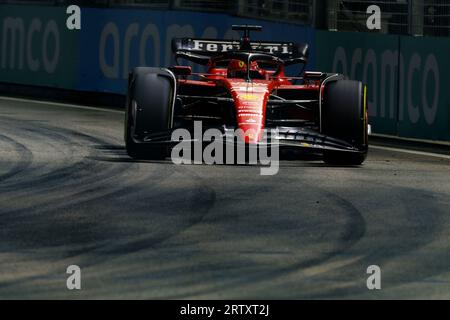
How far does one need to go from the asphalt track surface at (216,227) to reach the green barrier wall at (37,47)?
305 inches

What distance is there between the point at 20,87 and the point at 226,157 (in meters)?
10.6

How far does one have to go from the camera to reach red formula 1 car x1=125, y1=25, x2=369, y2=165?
14859 mm

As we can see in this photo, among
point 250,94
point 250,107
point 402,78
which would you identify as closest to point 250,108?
point 250,107

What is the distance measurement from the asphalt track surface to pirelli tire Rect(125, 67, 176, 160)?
0.29 metres

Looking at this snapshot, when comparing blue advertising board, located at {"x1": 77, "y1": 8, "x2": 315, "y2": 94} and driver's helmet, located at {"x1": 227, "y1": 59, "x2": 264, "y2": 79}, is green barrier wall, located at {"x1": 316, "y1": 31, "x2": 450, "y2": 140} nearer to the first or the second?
blue advertising board, located at {"x1": 77, "y1": 8, "x2": 315, "y2": 94}

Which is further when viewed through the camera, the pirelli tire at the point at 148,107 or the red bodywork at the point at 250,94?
the pirelli tire at the point at 148,107

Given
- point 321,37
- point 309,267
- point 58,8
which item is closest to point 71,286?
point 309,267

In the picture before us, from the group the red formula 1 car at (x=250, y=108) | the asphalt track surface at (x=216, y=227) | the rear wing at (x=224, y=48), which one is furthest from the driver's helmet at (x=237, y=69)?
the asphalt track surface at (x=216, y=227)

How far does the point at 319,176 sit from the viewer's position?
14328 millimetres

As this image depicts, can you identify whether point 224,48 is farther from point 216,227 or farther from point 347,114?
point 216,227

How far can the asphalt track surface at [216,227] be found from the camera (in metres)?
8.71

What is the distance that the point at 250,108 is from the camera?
49.3 feet

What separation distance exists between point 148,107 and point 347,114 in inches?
79.3

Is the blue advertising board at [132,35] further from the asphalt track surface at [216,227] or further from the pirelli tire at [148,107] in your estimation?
the pirelli tire at [148,107]
